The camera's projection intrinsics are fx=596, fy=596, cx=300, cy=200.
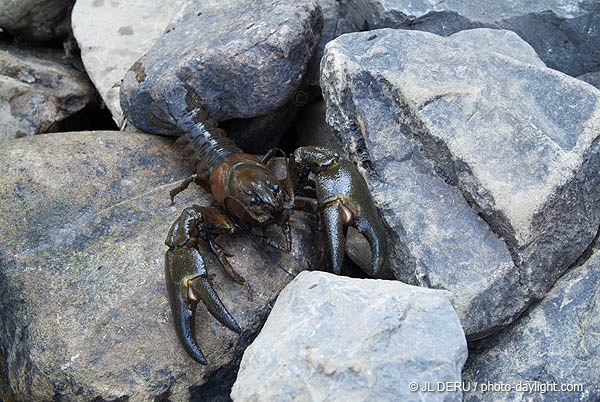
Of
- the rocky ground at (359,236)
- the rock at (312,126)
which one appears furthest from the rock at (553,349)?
the rock at (312,126)

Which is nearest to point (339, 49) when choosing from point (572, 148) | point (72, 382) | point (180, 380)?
point (572, 148)

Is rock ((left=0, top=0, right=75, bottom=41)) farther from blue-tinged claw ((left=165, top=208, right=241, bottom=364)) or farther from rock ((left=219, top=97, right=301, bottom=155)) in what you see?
blue-tinged claw ((left=165, top=208, right=241, bottom=364))

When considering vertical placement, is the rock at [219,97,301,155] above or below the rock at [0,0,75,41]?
below

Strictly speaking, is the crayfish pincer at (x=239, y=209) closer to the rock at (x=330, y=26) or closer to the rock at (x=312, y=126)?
the rock at (x=312, y=126)

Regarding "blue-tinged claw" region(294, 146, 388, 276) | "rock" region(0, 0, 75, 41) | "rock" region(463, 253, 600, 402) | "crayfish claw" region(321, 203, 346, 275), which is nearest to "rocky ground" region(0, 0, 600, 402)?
"rock" region(463, 253, 600, 402)

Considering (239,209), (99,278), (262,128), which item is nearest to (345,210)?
(239,209)
